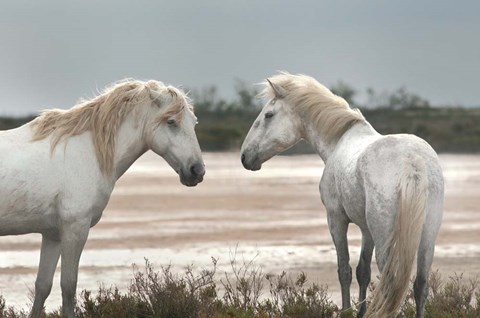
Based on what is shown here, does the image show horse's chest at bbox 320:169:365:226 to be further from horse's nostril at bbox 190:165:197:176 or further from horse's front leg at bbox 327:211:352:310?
horse's nostril at bbox 190:165:197:176

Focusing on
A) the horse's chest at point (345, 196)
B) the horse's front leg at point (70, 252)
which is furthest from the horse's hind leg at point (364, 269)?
the horse's front leg at point (70, 252)

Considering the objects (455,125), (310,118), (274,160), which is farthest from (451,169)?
(310,118)

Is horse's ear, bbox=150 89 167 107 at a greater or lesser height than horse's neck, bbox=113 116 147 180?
greater

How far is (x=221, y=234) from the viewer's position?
671 inches

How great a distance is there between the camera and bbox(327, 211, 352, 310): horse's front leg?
25.7 feet

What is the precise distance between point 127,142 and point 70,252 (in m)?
0.92

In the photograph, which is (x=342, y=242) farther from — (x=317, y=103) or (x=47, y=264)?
(x=47, y=264)

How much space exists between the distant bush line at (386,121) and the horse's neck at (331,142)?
3184 cm

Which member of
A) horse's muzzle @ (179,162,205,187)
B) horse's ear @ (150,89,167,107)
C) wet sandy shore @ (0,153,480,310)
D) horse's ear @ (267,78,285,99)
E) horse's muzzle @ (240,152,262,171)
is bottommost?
wet sandy shore @ (0,153,480,310)

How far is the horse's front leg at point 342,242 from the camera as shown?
7836 millimetres

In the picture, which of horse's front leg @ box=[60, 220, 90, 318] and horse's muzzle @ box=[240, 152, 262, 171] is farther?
horse's muzzle @ box=[240, 152, 262, 171]

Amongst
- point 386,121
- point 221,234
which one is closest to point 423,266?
point 221,234

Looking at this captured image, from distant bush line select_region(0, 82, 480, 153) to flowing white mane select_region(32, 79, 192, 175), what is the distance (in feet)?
107

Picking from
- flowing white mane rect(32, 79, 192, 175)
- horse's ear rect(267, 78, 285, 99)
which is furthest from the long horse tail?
horse's ear rect(267, 78, 285, 99)
